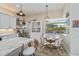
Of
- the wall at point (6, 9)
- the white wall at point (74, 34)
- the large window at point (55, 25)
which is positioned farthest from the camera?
the large window at point (55, 25)

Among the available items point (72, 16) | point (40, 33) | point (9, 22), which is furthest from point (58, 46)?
point (9, 22)

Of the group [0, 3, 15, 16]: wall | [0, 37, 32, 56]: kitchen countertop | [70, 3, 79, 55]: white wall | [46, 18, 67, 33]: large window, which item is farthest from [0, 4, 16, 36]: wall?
[70, 3, 79, 55]: white wall

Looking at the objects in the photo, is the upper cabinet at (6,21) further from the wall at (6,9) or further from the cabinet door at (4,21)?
the wall at (6,9)

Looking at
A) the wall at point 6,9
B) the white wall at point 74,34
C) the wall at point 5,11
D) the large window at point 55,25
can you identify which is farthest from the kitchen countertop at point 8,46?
the large window at point 55,25

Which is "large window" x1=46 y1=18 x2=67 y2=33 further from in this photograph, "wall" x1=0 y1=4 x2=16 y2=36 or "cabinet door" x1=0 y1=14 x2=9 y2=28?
"cabinet door" x1=0 y1=14 x2=9 y2=28

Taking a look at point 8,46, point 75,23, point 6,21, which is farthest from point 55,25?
point 8,46

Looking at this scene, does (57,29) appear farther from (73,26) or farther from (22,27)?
(73,26)

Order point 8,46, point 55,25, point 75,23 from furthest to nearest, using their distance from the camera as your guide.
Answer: point 55,25 → point 75,23 → point 8,46

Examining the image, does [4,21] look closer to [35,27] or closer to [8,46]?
[35,27]

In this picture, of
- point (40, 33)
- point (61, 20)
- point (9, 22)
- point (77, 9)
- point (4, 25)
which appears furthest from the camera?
point (61, 20)

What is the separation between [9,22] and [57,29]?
12.4 ft

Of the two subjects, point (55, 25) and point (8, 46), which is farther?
point (55, 25)

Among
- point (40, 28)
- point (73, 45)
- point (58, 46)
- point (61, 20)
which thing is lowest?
point (58, 46)

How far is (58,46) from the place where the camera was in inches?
259
